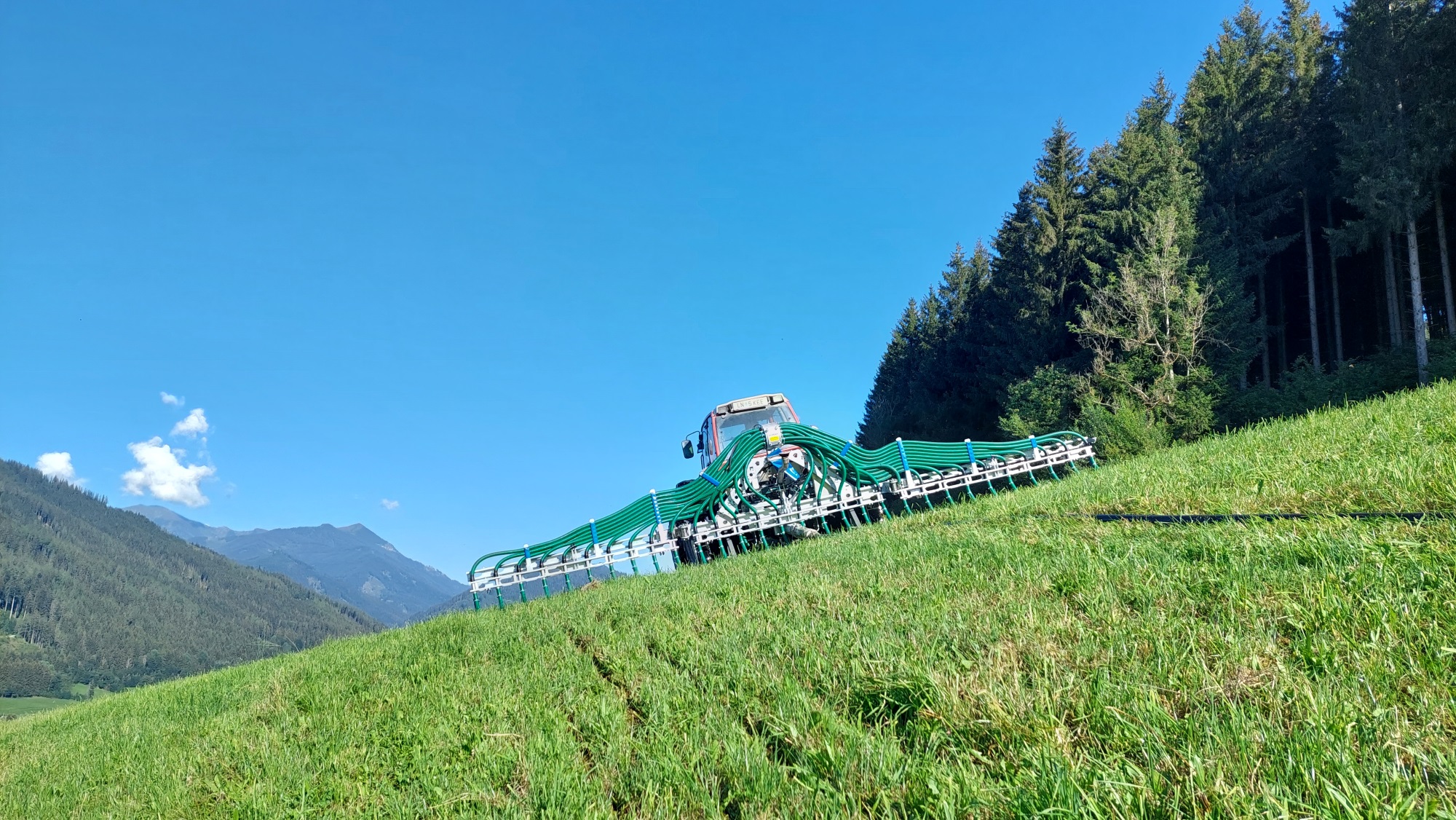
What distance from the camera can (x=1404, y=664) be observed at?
2.34 m

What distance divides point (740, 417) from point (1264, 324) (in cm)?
2558

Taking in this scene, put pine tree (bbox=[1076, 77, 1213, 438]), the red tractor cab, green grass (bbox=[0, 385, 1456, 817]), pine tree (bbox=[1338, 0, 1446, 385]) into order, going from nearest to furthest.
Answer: green grass (bbox=[0, 385, 1456, 817]) → the red tractor cab → pine tree (bbox=[1338, 0, 1446, 385]) → pine tree (bbox=[1076, 77, 1213, 438])

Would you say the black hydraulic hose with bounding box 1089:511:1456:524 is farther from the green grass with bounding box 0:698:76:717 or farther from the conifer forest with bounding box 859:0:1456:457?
the green grass with bounding box 0:698:76:717

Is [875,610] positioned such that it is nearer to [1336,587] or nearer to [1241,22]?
[1336,587]

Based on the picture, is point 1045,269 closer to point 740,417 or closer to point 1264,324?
point 1264,324

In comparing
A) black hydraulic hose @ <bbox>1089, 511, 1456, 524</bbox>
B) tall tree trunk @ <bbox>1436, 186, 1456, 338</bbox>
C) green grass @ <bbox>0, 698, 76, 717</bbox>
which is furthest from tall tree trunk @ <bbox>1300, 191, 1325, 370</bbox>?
green grass @ <bbox>0, 698, 76, 717</bbox>

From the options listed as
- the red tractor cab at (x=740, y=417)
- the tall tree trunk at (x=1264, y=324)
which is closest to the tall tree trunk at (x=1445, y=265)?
the tall tree trunk at (x=1264, y=324)

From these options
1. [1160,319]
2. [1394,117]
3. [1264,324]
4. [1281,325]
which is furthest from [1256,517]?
[1281,325]

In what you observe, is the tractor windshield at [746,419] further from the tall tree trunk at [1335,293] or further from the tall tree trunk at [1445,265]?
the tall tree trunk at [1335,293]

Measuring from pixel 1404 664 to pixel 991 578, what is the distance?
2079mm

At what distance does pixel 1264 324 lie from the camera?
93.0ft

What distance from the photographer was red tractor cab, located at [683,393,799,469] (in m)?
15.2

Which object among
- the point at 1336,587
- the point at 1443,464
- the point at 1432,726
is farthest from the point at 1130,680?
the point at 1443,464

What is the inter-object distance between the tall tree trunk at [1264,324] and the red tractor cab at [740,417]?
2313cm
